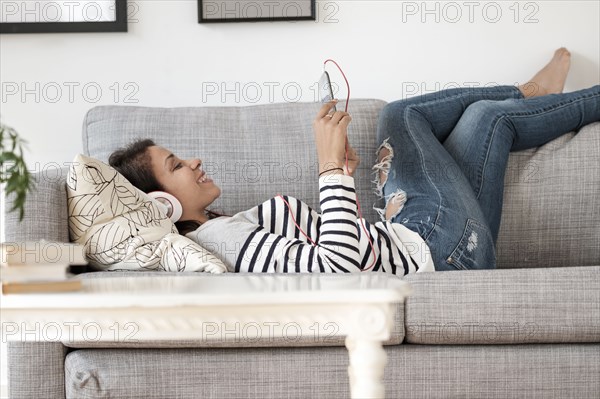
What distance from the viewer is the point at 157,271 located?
1886 mm

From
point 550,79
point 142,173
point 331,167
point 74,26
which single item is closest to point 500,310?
point 331,167

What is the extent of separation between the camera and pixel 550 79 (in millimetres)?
2619

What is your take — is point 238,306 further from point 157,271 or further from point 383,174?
point 383,174

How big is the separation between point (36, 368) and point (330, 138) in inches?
31.4

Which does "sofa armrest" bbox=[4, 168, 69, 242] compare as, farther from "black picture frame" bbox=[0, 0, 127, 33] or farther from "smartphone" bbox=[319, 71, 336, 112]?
"black picture frame" bbox=[0, 0, 127, 33]

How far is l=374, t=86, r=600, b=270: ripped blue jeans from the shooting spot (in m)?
2.06

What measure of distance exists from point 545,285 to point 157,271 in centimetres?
85

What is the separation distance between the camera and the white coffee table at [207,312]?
1.00 m

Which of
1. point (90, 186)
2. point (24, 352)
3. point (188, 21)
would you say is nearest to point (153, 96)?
point (188, 21)

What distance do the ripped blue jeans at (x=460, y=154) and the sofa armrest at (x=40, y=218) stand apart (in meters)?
0.83

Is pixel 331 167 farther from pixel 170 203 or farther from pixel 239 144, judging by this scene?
pixel 239 144

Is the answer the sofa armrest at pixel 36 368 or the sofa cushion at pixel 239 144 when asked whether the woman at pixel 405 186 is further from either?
the sofa armrest at pixel 36 368

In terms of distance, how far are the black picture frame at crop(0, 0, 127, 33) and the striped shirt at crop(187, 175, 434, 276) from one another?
0.94 metres

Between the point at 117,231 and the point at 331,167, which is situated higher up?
the point at 331,167
